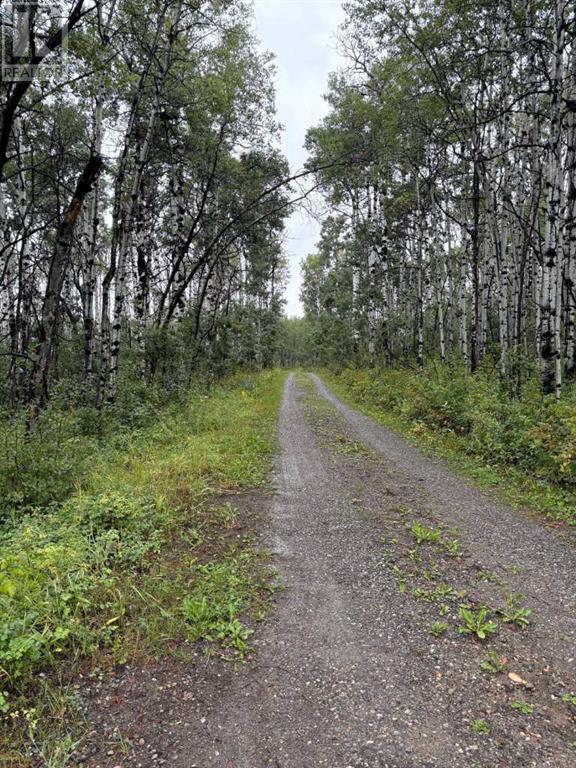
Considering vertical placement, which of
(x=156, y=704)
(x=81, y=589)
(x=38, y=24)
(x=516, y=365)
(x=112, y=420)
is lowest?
(x=156, y=704)

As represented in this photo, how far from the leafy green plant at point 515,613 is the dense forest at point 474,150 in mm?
5452

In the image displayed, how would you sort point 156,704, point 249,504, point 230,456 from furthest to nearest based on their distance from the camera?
point 230,456
point 249,504
point 156,704

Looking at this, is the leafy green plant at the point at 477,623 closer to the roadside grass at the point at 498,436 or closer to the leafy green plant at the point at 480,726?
the leafy green plant at the point at 480,726

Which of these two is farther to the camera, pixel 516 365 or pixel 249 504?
pixel 516 365

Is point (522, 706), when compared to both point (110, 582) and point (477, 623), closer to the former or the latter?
point (477, 623)

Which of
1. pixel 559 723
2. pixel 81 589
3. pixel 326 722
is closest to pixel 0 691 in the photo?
pixel 81 589

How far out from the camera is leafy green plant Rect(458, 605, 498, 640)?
2.90m

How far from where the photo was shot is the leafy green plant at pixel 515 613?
2.98m

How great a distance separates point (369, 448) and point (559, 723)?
20.2ft

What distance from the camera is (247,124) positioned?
43.1 feet

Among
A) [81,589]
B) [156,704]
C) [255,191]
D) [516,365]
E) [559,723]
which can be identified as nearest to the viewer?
[559,723]

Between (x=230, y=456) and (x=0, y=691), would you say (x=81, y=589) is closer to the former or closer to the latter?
(x=0, y=691)

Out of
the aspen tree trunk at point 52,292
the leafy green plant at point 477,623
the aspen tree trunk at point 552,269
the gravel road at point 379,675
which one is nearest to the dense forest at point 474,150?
the aspen tree trunk at point 552,269

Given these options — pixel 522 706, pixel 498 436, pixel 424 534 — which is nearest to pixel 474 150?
pixel 498 436
